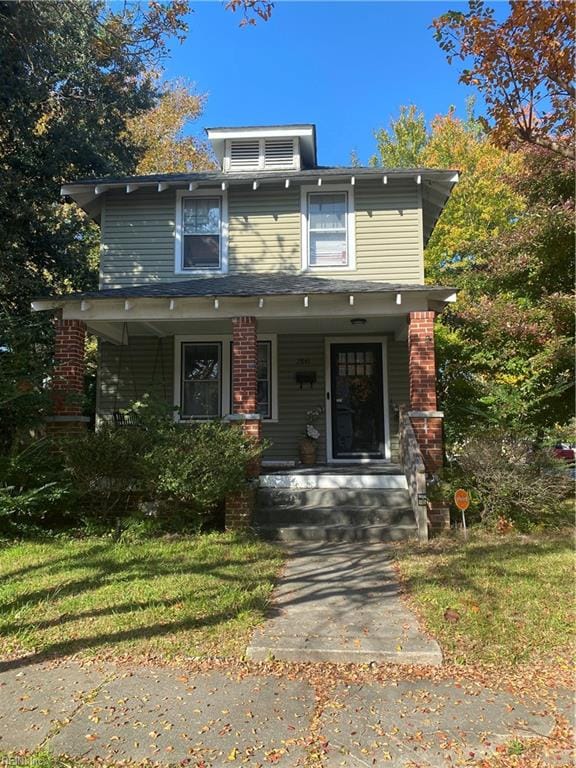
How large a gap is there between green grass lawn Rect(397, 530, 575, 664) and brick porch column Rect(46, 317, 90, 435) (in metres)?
5.02

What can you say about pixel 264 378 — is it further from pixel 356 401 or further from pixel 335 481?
pixel 335 481

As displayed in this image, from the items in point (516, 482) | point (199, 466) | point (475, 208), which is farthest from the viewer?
point (475, 208)

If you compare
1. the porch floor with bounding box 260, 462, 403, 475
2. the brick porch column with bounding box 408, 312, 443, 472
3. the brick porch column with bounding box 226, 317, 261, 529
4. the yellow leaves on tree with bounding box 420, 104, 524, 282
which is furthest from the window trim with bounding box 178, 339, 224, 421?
the yellow leaves on tree with bounding box 420, 104, 524, 282

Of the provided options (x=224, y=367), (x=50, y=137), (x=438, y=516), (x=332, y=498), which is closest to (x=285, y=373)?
(x=224, y=367)

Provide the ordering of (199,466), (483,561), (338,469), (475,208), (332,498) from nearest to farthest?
(483,561), (199,466), (332,498), (338,469), (475,208)

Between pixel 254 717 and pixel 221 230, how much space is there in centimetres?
883

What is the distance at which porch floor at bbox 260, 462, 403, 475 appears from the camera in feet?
28.0

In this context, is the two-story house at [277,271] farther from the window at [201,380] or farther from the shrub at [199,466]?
the shrub at [199,466]

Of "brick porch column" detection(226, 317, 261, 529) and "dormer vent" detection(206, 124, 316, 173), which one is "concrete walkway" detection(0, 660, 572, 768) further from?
"dormer vent" detection(206, 124, 316, 173)

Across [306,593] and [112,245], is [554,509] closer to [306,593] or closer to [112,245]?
[306,593]

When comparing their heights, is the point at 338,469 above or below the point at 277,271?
below

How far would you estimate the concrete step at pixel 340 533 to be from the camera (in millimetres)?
7098

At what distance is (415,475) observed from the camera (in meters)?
7.39

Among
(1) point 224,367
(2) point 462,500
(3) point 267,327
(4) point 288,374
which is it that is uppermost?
(3) point 267,327
